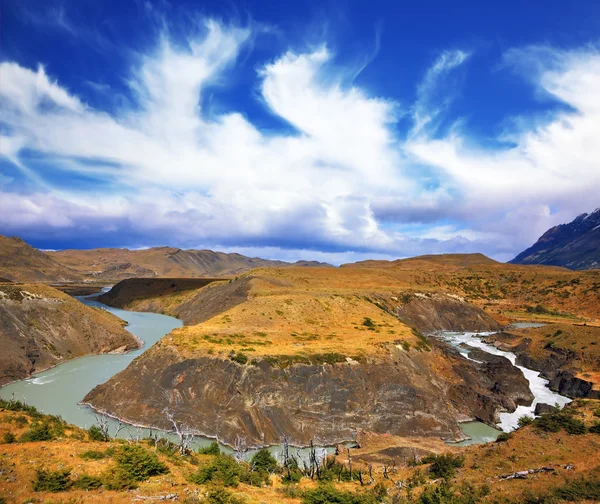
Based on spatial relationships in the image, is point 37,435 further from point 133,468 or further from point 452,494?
point 452,494

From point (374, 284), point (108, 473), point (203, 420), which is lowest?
point (203, 420)

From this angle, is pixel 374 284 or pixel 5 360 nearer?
pixel 5 360

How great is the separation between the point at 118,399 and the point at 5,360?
28.1 m

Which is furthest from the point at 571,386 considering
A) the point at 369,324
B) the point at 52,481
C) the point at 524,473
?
the point at 52,481

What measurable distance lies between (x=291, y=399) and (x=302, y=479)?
50.0 ft

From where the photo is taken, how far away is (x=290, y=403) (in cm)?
4266

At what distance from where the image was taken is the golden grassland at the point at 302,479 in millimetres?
19227

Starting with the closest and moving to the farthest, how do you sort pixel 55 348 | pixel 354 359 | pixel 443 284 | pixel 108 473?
pixel 108 473
pixel 354 359
pixel 55 348
pixel 443 284

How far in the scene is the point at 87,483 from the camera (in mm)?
19344

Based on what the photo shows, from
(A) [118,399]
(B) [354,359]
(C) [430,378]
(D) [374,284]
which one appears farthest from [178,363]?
(D) [374,284]

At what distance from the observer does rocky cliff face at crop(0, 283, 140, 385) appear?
202 feet

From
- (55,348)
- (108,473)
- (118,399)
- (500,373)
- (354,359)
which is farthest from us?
(55,348)

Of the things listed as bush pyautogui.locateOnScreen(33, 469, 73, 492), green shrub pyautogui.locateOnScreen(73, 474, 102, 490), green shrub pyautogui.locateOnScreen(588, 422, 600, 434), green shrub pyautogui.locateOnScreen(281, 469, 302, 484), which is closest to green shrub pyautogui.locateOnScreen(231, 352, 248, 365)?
green shrub pyautogui.locateOnScreen(281, 469, 302, 484)

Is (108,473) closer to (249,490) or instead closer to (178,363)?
(249,490)
